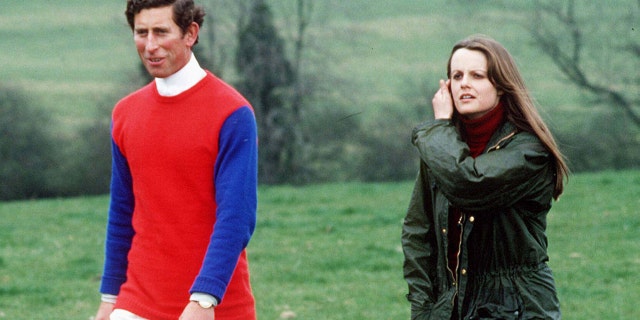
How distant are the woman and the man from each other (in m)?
0.77

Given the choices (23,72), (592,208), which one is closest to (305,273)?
(592,208)

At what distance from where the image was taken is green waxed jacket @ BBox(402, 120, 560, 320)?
3.87 metres

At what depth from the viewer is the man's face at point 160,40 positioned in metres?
3.63

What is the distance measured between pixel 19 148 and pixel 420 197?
825 inches

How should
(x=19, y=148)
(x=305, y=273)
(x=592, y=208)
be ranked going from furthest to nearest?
(x=19, y=148), (x=592, y=208), (x=305, y=273)

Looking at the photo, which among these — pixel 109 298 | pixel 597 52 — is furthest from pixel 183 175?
pixel 597 52

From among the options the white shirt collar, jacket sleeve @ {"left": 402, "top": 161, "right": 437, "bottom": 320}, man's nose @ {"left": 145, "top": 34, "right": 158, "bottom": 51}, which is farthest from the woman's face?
man's nose @ {"left": 145, "top": 34, "right": 158, "bottom": 51}

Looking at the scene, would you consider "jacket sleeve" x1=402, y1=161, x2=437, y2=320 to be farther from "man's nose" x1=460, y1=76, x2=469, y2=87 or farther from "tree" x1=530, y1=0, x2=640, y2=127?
"tree" x1=530, y1=0, x2=640, y2=127

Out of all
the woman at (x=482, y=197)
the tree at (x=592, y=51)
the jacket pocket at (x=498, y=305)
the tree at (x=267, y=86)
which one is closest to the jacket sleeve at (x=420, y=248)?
the woman at (x=482, y=197)

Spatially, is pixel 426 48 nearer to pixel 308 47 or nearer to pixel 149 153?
pixel 308 47

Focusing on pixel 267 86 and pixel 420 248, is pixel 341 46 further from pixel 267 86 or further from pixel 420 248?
pixel 420 248

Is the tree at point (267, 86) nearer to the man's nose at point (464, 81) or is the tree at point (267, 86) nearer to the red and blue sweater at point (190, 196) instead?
the man's nose at point (464, 81)

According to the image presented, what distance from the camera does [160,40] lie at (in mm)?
3643

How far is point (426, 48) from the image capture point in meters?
30.7
